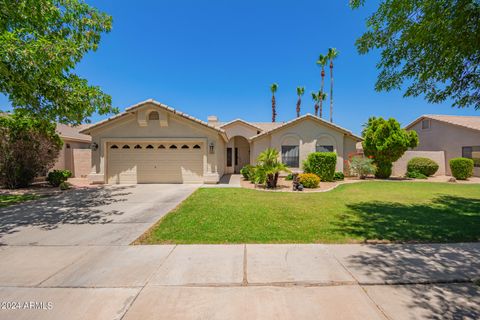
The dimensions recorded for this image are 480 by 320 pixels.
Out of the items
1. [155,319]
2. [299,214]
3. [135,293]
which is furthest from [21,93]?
[299,214]

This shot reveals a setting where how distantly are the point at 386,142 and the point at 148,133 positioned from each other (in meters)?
16.7

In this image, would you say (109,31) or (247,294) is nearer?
(247,294)

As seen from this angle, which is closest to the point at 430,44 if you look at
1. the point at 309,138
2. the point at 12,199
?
the point at 309,138

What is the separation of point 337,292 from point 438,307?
111 centimetres

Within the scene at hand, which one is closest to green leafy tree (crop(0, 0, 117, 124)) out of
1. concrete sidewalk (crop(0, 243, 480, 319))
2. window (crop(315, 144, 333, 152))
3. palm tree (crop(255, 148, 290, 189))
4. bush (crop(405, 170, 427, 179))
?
concrete sidewalk (crop(0, 243, 480, 319))

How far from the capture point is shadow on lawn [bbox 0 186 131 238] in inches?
232

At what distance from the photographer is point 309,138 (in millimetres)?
17188

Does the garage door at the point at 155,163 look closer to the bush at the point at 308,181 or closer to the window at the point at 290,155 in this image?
the bush at the point at 308,181

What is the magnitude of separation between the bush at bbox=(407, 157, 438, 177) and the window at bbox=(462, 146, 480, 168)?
112 inches

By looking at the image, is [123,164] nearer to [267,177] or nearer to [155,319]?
[267,177]

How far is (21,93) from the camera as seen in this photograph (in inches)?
284

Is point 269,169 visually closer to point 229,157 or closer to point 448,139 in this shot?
point 229,157

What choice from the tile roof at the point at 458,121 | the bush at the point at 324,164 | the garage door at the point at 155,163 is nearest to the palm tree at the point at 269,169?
the bush at the point at 324,164

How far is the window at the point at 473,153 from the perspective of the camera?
17172 mm
